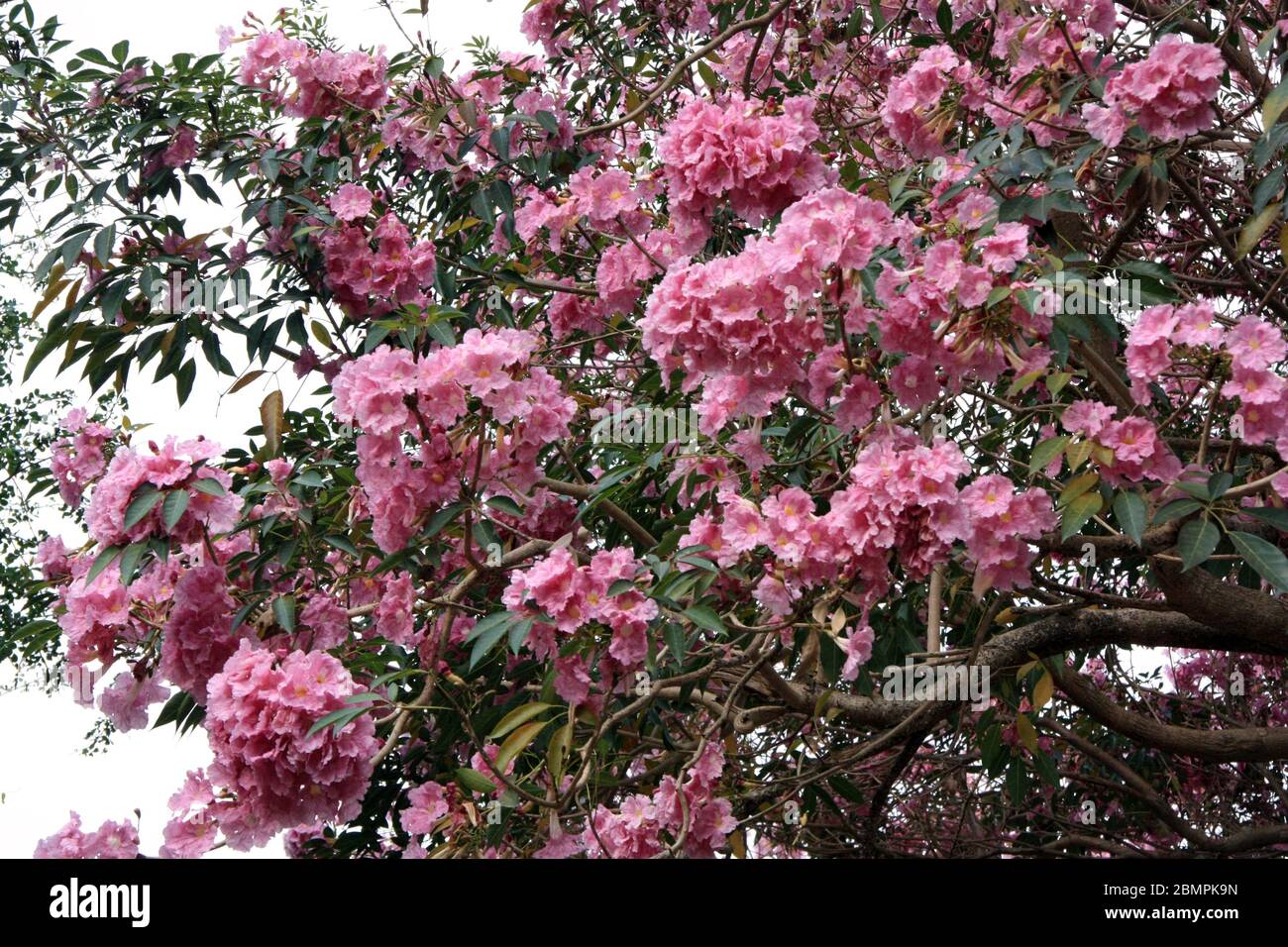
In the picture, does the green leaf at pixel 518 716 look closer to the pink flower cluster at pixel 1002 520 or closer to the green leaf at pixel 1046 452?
the pink flower cluster at pixel 1002 520

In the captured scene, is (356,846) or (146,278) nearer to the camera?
(146,278)

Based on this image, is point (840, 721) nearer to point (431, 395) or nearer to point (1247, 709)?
point (431, 395)

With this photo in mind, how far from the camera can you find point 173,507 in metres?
1.87

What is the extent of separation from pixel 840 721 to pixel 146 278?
1933mm

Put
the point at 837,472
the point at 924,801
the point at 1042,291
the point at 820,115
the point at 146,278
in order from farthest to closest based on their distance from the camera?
the point at 924,801, the point at 820,115, the point at 146,278, the point at 837,472, the point at 1042,291

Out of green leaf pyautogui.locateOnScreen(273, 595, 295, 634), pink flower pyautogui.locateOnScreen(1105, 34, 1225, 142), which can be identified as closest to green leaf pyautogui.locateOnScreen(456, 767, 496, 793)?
green leaf pyautogui.locateOnScreen(273, 595, 295, 634)

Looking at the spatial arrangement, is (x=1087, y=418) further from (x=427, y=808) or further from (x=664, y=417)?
Answer: (x=427, y=808)

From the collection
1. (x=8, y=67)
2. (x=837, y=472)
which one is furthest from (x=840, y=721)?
(x=8, y=67)

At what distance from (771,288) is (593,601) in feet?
1.84

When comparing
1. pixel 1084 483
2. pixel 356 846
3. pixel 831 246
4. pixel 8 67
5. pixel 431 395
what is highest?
pixel 8 67

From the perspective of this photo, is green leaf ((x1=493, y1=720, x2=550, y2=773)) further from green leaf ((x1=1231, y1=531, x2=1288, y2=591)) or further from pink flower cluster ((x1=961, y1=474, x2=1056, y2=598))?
green leaf ((x1=1231, y1=531, x2=1288, y2=591))

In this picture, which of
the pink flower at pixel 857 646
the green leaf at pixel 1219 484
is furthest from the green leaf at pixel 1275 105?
the pink flower at pixel 857 646

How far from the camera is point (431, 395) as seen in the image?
6.37ft

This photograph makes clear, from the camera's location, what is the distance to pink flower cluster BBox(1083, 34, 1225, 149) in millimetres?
2027
